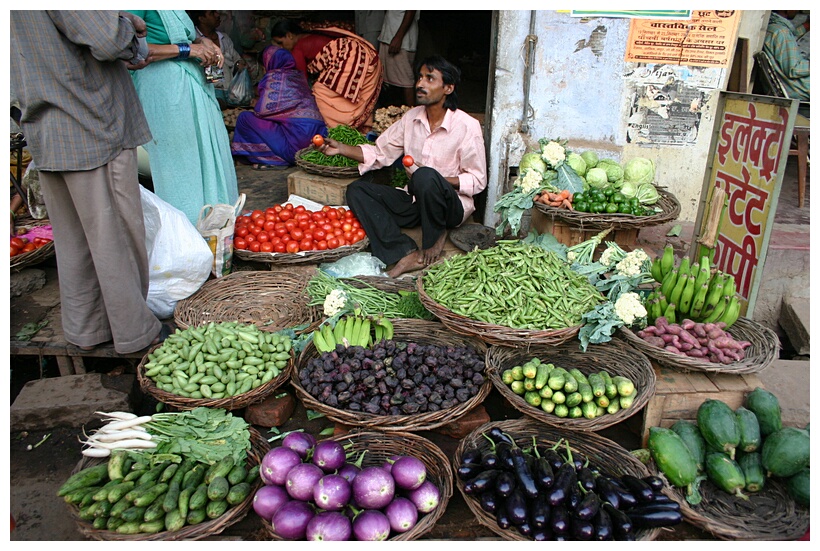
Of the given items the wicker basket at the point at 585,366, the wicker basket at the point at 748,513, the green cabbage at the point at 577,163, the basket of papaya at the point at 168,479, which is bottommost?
the wicker basket at the point at 748,513

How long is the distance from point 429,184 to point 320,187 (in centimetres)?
146

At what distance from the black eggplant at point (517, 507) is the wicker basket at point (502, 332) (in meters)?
0.89

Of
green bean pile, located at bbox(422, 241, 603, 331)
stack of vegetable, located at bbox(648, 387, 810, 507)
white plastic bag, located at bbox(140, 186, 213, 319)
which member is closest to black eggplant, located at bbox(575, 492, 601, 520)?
stack of vegetable, located at bbox(648, 387, 810, 507)

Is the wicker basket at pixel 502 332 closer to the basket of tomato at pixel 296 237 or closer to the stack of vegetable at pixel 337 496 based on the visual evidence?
the stack of vegetable at pixel 337 496

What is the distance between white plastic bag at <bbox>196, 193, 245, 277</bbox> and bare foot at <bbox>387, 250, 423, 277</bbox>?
1.28m

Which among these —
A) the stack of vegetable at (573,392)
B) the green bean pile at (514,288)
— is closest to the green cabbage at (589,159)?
the green bean pile at (514,288)

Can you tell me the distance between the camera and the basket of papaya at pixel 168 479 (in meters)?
2.37

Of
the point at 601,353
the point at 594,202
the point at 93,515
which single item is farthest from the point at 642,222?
the point at 93,515

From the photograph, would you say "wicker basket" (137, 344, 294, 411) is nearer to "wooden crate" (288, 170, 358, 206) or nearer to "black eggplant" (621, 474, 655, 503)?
"black eggplant" (621, 474, 655, 503)

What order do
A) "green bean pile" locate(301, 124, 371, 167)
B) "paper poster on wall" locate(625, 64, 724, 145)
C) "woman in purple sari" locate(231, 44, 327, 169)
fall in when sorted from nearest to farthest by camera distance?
1. "paper poster on wall" locate(625, 64, 724, 145)
2. "green bean pile" locate(301, 124, 371, 167)
3. "woman in purple sari" locate(231, 44, 327, 169)

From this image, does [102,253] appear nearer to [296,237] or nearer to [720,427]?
[296,237]

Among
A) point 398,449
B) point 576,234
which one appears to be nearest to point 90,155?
point 398,449

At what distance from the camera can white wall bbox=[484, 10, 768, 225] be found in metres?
4.84
